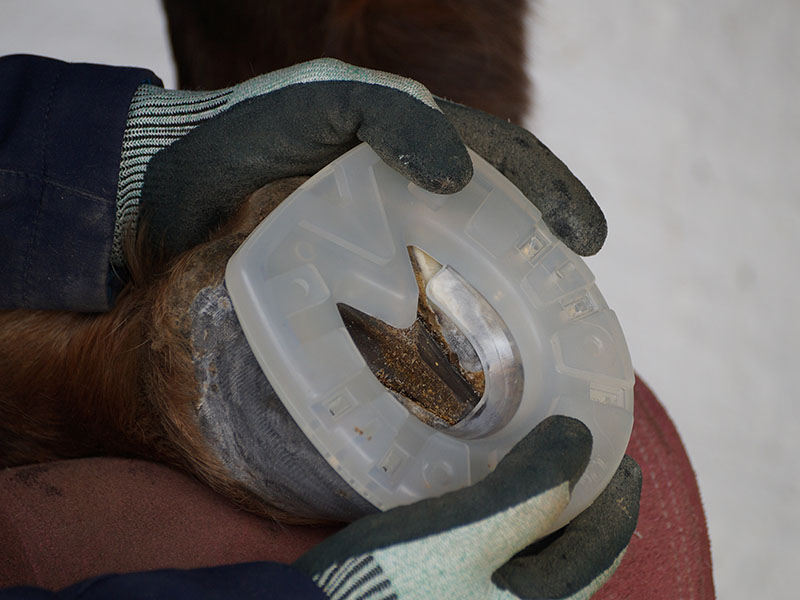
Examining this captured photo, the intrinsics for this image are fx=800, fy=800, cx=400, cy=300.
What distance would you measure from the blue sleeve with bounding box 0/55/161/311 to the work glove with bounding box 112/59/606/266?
3cm

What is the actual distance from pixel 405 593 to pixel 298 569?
7 centimetres

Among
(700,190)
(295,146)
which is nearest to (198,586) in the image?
(295,146)

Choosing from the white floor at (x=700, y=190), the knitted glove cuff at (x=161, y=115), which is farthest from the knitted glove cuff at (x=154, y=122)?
the white floor at (x=700, y=190)

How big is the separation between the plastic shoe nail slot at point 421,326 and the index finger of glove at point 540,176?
0.01 m

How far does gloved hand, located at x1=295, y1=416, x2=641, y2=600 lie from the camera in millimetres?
489

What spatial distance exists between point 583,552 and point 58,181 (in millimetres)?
498

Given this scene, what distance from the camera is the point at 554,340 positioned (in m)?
0.57

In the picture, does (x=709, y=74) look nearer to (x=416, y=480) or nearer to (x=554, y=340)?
(x=554, y=340)

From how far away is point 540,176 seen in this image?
598mm

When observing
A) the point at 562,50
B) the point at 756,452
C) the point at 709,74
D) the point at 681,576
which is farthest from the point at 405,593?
the point at 709,74

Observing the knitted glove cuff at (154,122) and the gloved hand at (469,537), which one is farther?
the knitted glove cuff at (154,122)

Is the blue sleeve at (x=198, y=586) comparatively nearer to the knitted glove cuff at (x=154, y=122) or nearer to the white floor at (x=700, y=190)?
the knitted glove cuff at (x=154, y=122)

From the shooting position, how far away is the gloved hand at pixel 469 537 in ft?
1.60

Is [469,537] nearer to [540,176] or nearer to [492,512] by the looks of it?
[492,512]
